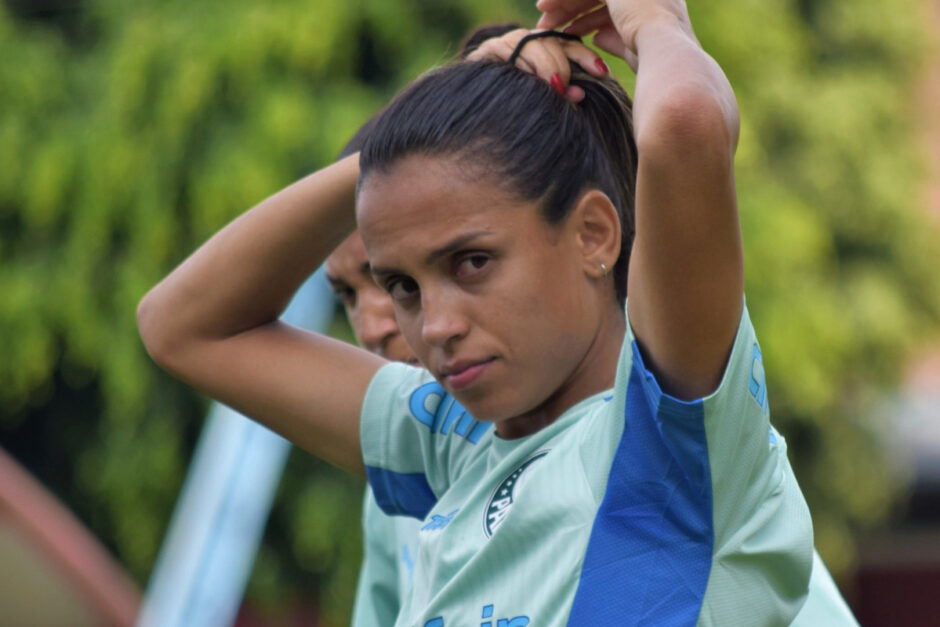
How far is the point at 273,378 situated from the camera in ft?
7.09

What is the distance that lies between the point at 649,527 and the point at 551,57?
665 mm

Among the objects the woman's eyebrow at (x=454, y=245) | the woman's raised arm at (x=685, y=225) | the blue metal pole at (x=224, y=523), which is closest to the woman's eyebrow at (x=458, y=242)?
the woman's eyebrow at (x=454, y=245)

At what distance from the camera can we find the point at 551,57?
1.84m

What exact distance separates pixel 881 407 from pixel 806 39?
6.00ft

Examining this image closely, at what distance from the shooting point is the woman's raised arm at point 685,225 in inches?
54.7

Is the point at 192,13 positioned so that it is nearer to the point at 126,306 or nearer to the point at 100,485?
the point at 126,306

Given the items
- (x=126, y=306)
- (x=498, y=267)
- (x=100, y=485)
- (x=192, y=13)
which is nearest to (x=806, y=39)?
(x=192, y=13)

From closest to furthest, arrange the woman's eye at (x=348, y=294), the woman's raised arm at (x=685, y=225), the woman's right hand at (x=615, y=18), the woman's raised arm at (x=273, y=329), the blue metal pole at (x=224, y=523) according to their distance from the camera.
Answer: the woman's raised arm at (x=685, y=225)
the woman's right hand at (x=615, y=18)
the woman's raised arm at (x=273, y=329)
the woman's eye at (x=348, y=294)
the blue metal pole at (x=224, y=523)

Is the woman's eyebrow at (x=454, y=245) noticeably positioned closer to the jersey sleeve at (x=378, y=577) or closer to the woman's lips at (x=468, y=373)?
the woman's lips at (x=468, y=373)

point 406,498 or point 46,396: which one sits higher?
point 406,498

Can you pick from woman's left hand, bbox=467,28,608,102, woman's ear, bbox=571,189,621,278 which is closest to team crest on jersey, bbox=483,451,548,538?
woman's ear, bbox=571,189,621,278

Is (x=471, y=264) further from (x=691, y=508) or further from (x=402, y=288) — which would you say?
(x=691, y=508)

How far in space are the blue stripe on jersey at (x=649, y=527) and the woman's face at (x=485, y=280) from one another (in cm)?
21

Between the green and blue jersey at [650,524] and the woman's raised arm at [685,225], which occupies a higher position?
the woman's raised arm at [685,225]
